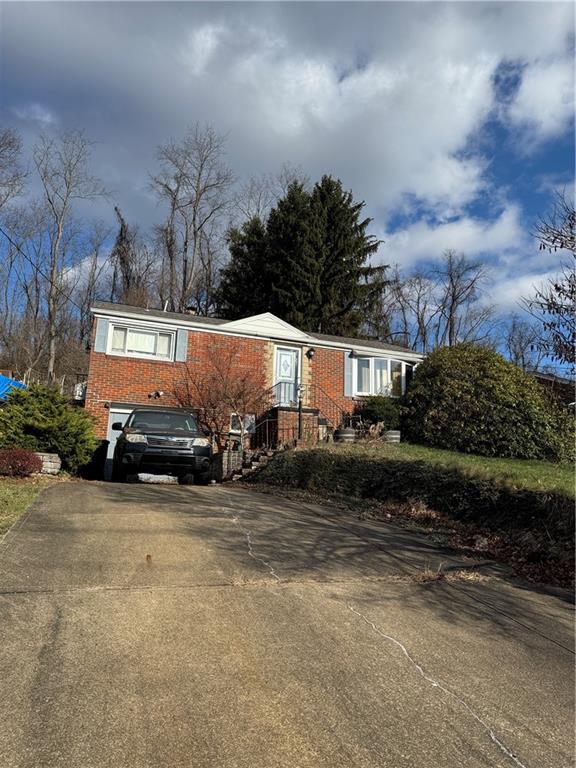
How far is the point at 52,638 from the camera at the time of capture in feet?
10.4

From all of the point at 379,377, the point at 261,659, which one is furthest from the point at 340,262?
the point at 261,659

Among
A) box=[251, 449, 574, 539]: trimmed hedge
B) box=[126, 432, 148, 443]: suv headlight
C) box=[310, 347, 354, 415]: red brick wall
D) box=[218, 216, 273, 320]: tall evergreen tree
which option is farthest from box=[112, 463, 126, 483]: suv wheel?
box=[218, 216, 273, 320]: tall evergreen tree

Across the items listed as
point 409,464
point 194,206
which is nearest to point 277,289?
point 194,206

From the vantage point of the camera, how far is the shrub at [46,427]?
33.3ft

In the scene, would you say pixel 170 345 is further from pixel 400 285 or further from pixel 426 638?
pixel 400 285

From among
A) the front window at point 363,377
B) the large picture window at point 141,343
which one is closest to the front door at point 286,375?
the front window at point 363,377

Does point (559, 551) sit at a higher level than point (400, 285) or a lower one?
lower

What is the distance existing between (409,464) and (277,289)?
22.5m

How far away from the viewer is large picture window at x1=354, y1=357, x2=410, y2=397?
19197 millimetres

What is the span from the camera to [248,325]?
718 inches

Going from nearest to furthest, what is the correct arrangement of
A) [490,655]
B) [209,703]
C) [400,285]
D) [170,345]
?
[209,703], [490,655], [170,345], [400,285]

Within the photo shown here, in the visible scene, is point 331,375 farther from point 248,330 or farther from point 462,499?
point 462,499

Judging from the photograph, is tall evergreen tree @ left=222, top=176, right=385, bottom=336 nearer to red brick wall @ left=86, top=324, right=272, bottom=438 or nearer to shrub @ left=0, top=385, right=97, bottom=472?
red brick wall @ left=86, top=324, right=272, bottom=438

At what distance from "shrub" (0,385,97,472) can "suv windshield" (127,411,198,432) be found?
3.45ft
